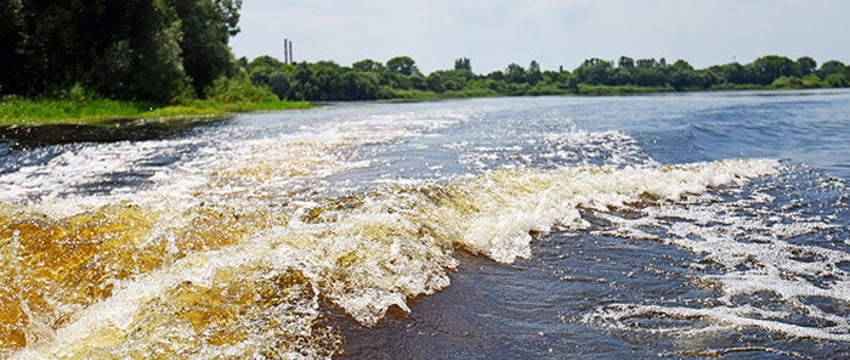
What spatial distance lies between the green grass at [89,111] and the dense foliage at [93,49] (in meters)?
1.50

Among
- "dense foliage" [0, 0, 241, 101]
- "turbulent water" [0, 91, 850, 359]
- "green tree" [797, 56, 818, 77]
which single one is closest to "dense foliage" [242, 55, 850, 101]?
"green tree" [797, 56, 818, 77]

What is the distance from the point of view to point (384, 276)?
4.60 m

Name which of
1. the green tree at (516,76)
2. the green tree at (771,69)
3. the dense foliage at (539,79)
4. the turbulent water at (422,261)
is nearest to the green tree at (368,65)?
the dense foliage at (539,79)

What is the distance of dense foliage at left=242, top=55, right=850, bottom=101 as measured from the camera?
72.4m

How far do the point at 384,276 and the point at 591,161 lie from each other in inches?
322

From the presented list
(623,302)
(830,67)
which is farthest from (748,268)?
(830,67)

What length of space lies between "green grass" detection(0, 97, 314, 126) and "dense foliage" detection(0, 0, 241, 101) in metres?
1.50

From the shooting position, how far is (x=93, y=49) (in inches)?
1065

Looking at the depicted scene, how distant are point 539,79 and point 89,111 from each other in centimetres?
10828

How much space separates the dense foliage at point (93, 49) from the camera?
2453 cm

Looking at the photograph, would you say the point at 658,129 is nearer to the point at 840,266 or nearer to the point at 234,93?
the point at 840,266

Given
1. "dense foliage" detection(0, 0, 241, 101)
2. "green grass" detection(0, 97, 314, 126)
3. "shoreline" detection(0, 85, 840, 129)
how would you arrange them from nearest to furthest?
"shoreline" detection(0, 85, 840, 129) → "green grass" detection(0, 97, 314, 126) → "dense foliage" detection(0, 0, 241, 101)

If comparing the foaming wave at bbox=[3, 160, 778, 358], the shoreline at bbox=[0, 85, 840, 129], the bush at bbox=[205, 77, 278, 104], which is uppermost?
the bush at bbox=[205, 77, 278, 104]

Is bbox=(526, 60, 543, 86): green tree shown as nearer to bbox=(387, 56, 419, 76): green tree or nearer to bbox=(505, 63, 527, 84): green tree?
bbox=(505, 63, 527, 84): green tree
